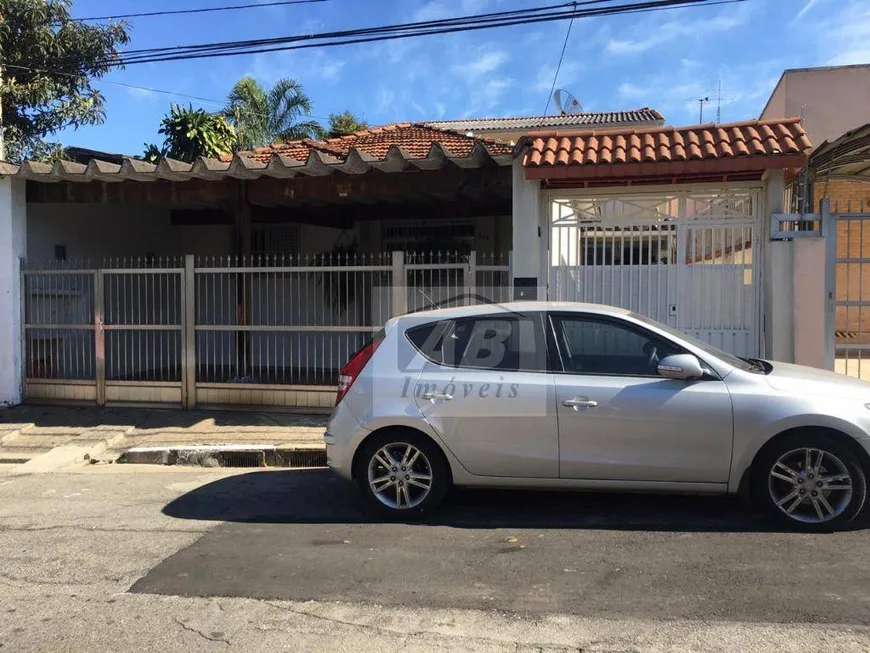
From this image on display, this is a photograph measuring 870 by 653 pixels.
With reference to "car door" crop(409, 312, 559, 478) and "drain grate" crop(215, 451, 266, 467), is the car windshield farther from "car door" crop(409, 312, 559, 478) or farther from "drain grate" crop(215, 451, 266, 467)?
"drain grate" crop(215, 451, 266, 467)

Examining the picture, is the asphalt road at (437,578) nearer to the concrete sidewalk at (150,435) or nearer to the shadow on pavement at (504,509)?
the shadow on pavement at (504,509)

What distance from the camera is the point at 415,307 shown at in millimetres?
7941

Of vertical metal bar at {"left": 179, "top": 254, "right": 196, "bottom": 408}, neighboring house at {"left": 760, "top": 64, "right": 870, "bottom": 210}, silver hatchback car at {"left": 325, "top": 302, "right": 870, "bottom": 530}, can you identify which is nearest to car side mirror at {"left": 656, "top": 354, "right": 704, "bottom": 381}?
silver hatchback car at {"left": 325, "top": 302, "right": 870, "bottom": 530}

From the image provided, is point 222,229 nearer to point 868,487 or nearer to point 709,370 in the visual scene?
point 709,370

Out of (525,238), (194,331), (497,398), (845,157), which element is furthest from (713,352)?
(194,331)

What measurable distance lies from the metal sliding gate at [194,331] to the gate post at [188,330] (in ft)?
0.04

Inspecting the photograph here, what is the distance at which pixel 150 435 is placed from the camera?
782 centimetres

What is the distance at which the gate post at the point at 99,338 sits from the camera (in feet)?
28.9

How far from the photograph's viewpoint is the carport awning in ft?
21.6

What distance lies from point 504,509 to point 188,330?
17.3 ft

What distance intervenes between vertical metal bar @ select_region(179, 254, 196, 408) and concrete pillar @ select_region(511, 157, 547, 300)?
4.12m

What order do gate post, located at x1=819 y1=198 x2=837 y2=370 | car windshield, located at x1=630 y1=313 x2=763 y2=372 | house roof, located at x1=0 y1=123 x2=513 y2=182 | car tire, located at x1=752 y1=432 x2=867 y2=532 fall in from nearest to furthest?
car tire, located at x1=752 y1=432 x2=867 y2=532, car windshield, located at x1=630 y1=313 x2=763 y2=372, gate post, located at x1=819 y1=198 x2=837 y2=370, house roof, located at x1=0 y1=123 x2=513 y2=182

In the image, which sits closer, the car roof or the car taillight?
the car roof

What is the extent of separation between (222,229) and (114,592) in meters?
9.98
